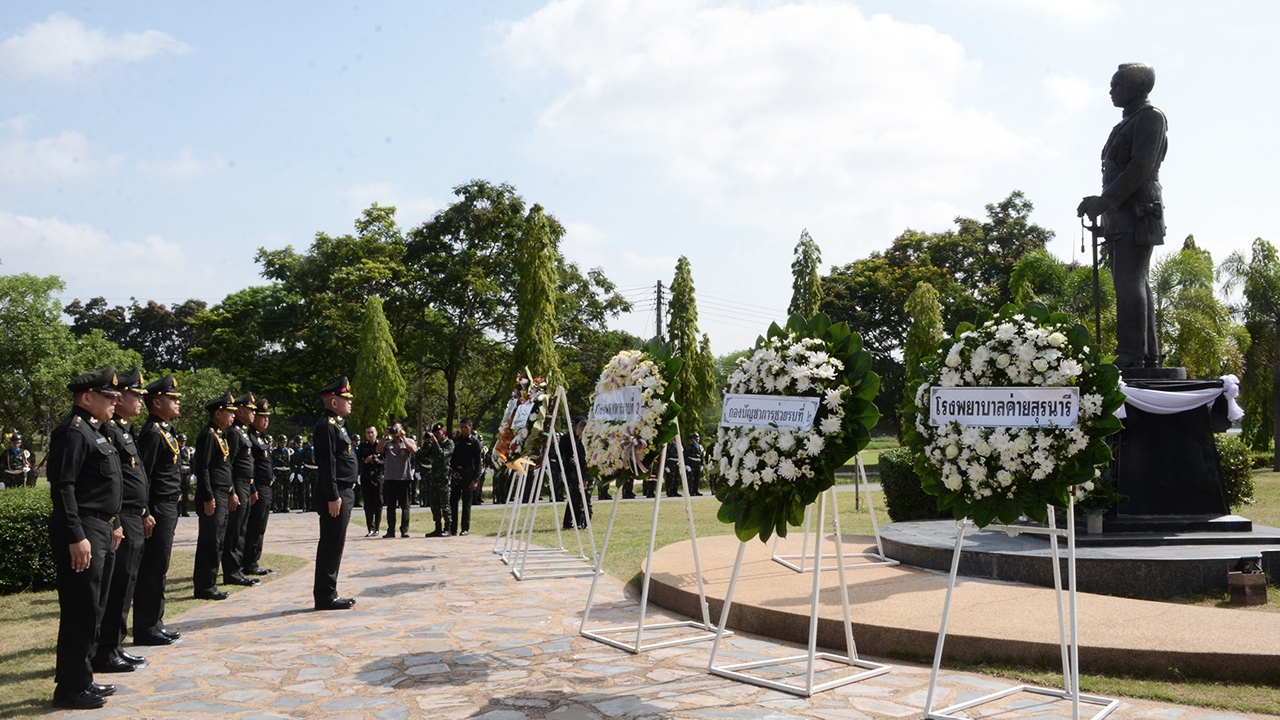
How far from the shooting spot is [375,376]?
31172 mm

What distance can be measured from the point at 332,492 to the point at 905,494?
28.3ft

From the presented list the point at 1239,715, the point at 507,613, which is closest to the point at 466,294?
the point at 507,613

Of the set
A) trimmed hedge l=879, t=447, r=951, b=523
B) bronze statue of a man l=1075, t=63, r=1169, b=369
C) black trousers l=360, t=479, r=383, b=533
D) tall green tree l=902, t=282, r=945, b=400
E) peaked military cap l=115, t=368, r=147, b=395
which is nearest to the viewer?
peaked military cap l=115, t=368, r=147, b=395

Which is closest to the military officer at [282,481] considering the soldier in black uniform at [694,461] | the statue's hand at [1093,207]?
the soldier in black uniform at [694,461]

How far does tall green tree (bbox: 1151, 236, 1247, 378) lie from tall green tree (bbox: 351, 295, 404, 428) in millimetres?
23531

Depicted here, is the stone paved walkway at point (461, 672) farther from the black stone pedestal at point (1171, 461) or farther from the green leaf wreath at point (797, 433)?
the black stone pedestal at point (1171, 461)

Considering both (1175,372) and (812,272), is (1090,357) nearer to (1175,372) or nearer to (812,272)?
(1175,372)

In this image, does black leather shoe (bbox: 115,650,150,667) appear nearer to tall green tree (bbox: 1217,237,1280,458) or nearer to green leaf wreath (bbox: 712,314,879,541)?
green leaf wreath (bbox: 712,314,879,541)

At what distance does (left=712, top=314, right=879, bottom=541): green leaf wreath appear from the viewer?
5.77 metres

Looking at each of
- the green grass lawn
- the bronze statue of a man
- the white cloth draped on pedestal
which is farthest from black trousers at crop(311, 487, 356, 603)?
the bronze statue of a man

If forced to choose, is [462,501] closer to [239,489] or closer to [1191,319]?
[239,489]

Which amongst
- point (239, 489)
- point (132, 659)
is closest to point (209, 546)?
point (239, 489)

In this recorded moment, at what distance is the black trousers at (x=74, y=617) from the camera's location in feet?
19.5

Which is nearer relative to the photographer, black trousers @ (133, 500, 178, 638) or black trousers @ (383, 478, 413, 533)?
black trousers @ (133, 500, 178, 638)
